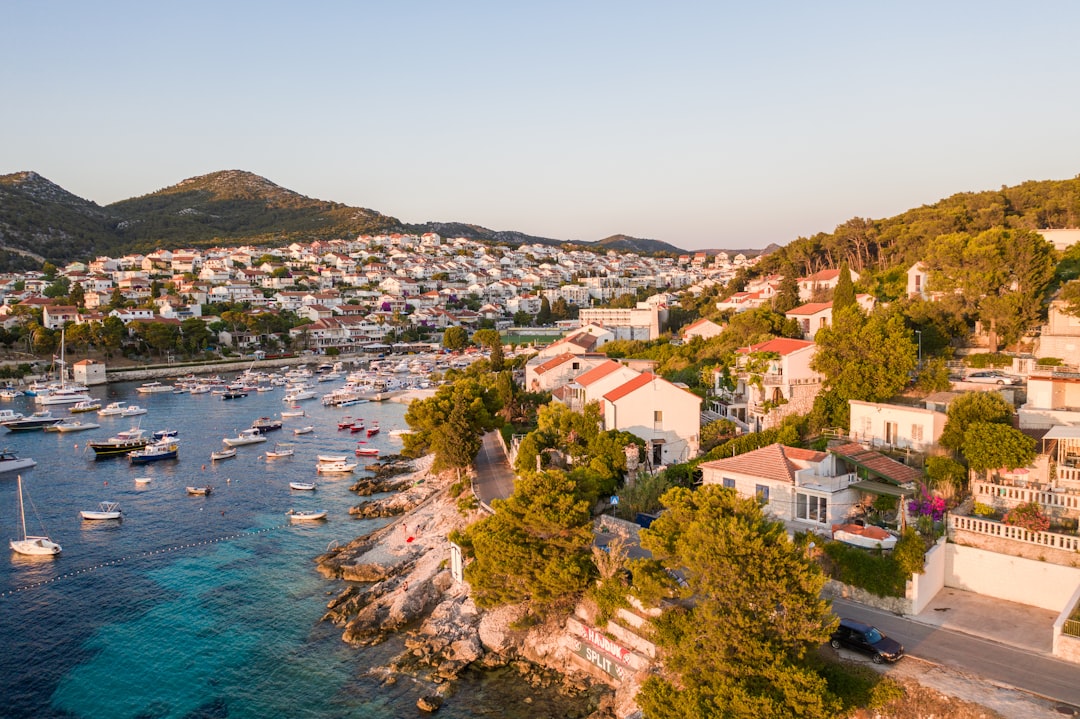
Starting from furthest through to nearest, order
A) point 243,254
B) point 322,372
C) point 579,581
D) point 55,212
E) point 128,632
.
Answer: point 55,212 → point 243,254 → point 322,372 → point 128,632 → point 579,581

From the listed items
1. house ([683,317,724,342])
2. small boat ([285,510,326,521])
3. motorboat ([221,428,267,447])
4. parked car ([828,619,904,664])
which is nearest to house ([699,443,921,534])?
parked car ([828,619,904,664])

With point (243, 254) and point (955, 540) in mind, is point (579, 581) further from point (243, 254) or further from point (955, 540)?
point (243, 254)

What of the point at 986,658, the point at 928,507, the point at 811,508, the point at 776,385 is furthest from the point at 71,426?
the point at 986,658

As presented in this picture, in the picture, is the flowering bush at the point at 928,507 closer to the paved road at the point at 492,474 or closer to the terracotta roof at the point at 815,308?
the paved road at the point at 492,474

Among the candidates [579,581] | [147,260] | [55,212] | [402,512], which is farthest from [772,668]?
[55,212]

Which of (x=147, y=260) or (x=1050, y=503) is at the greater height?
(x=147, y=260)

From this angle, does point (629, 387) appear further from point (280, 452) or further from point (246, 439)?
point (246, 439)
